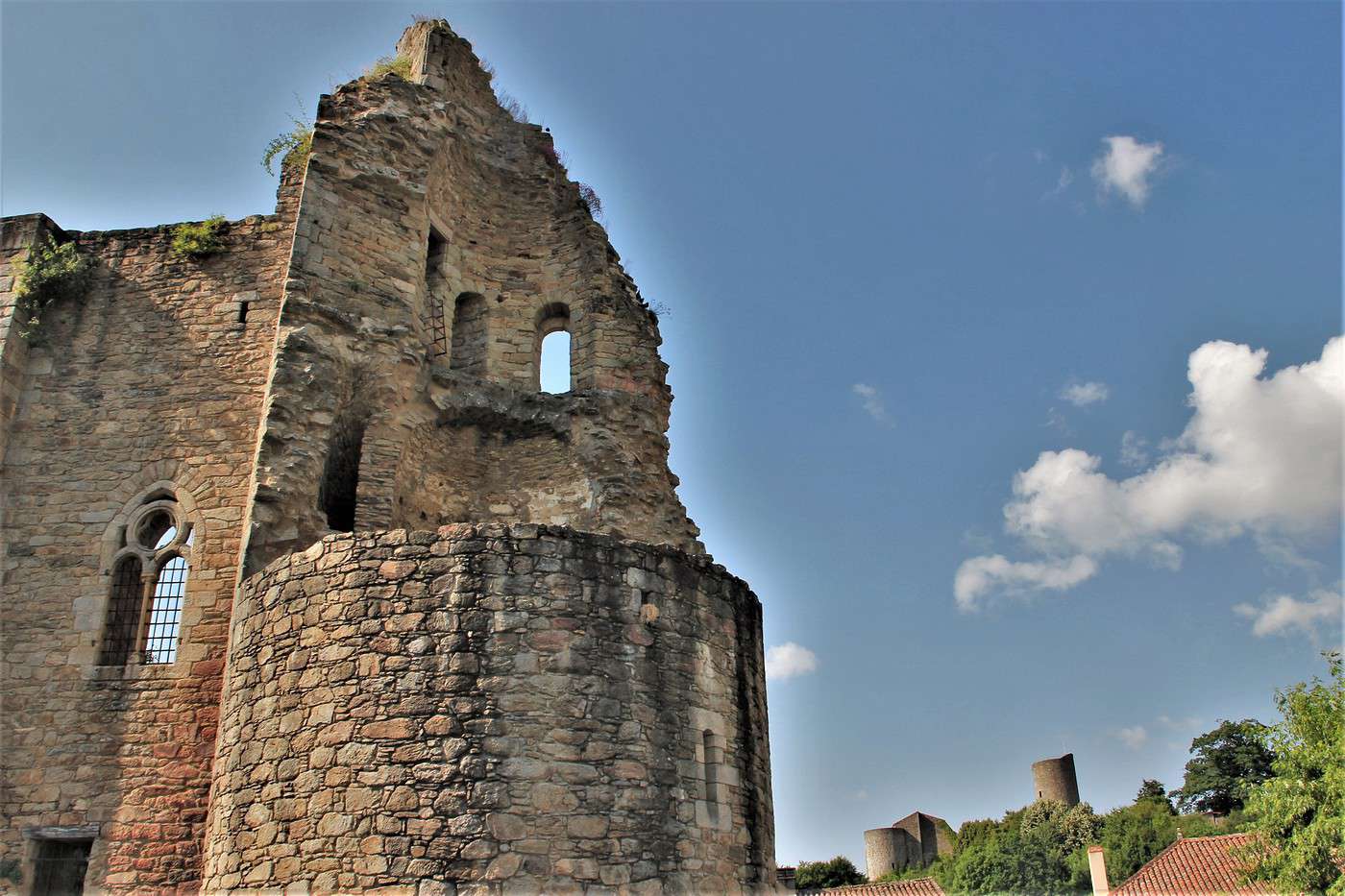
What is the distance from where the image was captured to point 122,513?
11.8m

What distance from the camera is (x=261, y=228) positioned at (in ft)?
43.8

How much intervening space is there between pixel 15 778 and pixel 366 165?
731cm

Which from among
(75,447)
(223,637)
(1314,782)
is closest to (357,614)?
(223,637)

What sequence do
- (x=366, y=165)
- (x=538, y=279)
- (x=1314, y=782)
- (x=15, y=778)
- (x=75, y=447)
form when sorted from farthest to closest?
(x=1314, y=782), (x=538, y=279), (x=366, y=165), (x=75, y=447), (x=15, y=778)

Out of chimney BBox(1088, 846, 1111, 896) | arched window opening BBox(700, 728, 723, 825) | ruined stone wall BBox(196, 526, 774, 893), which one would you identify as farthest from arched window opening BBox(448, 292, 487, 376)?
chimney BBox(1088, 846, 1111, 896)

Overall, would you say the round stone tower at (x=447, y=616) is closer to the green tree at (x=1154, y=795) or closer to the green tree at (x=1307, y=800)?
the green tree at (x=1307, y=800)

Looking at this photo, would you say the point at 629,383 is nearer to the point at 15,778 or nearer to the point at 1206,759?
the point at 15,778

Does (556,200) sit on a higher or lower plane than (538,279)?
higher

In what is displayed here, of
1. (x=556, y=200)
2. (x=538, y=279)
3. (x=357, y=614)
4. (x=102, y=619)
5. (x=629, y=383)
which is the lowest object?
(x=357, y=614)

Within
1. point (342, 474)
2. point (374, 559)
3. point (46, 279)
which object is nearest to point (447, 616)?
point (374, 559)

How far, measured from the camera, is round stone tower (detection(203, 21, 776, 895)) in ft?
26.3

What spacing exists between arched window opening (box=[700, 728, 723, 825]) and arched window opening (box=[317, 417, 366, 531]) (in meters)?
4.39

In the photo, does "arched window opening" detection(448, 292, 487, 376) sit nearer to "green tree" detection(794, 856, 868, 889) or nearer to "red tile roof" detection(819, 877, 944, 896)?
"red tile roof" detection(819, 877, 944, 896)

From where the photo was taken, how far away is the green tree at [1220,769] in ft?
155
